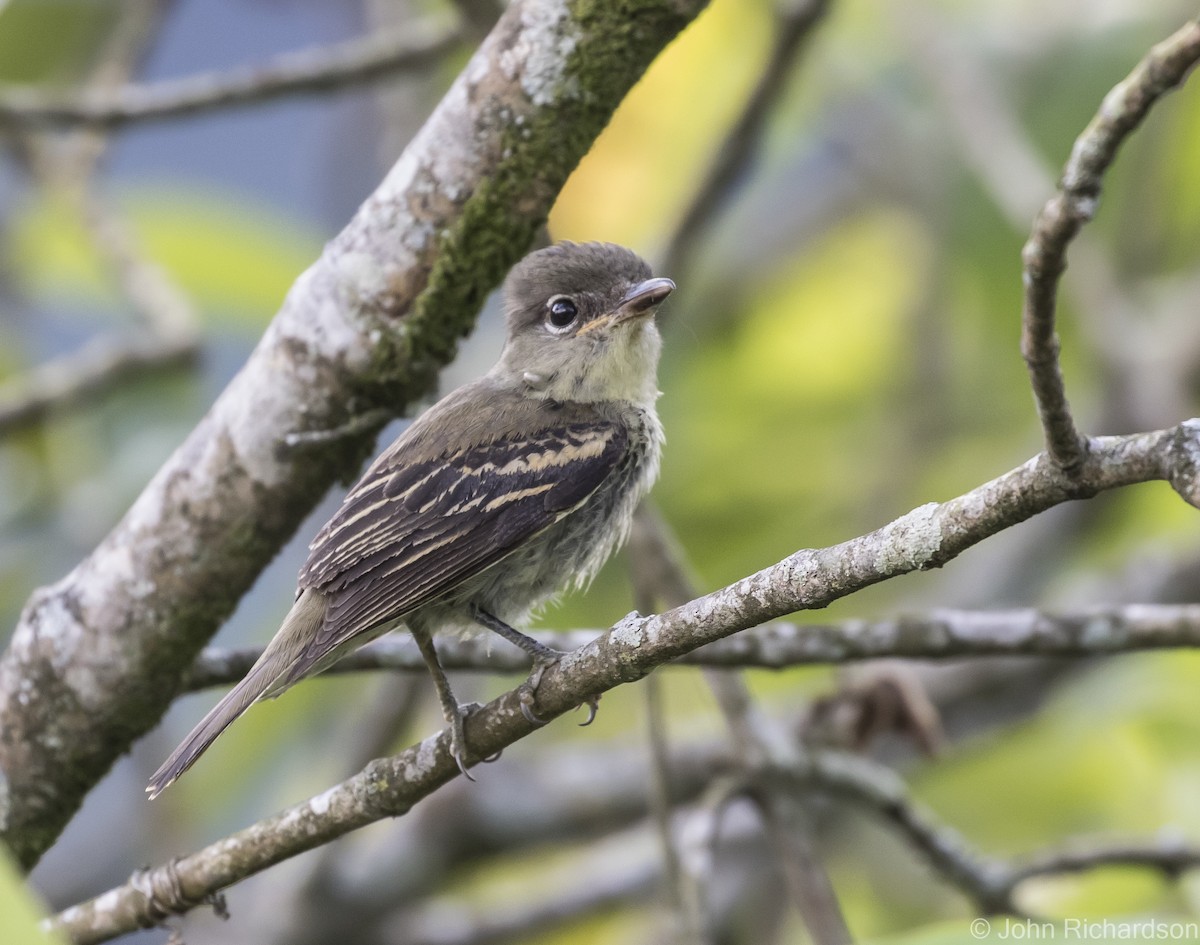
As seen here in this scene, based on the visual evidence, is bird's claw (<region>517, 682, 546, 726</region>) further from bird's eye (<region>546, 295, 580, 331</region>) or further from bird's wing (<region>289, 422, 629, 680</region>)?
bird's eye (<region>546, 295, 580, 331</region>)

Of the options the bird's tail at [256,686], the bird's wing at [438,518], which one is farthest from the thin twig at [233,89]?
the bird's tail at [256,686]

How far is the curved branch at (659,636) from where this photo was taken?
2250 mm

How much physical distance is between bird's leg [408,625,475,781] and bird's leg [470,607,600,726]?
154 millimetres

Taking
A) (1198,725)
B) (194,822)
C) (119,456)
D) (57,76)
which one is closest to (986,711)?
(1198,725)

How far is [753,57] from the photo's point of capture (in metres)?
7.46

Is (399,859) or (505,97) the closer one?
(505,97)

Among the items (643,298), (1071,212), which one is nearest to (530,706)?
(1071,212)

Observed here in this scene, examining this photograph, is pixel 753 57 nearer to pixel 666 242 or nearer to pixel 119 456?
pixel 666 242

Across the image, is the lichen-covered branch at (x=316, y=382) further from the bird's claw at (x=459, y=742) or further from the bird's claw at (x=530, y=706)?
the bird's claw at (x=530, y=706)

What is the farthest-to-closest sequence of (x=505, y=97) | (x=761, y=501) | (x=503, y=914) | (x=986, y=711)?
(x=761, y=501), (x=986, y=711), (x=503, y=914), (x=505, y=97)

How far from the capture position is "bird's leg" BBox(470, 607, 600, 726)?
3037 millimetres

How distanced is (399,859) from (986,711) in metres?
2.39

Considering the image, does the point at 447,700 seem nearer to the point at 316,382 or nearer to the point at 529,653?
the point at 529,653

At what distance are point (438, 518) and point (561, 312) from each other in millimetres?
1024
